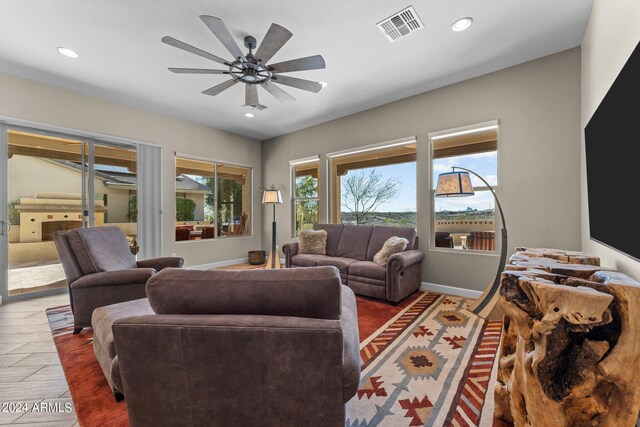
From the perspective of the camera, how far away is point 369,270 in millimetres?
3412

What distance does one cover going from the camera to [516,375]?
1299 mm

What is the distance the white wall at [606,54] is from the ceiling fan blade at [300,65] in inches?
74.8

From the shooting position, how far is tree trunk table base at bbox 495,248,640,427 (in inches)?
39.8

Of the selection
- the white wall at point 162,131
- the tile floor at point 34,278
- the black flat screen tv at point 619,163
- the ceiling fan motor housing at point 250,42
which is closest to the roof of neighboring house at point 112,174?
the white wall at point 162,131

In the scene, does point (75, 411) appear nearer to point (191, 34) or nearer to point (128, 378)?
point (128, 378)

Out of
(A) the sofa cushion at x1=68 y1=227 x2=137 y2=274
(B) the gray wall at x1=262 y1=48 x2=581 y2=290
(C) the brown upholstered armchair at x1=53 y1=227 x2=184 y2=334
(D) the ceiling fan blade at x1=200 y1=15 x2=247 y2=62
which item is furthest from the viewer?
(B) the gray wall at x1=262 y1=48 x2=581 y2=290

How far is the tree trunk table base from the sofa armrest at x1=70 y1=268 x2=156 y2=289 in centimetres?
274

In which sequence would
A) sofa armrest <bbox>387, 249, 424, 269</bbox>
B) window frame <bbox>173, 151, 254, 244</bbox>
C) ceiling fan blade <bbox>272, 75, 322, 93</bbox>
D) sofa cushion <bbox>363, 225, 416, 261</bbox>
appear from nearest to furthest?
ceiling fan blade <bbox>272, 75, 322, 93</bbox> < sofa armrest <bbox>387, 249, 424, 269</bbox> < sofa cushion <bbox>363, 225, 416, 261</bbox> < window frame <bbox>173, 151, 254, 244</bbox>

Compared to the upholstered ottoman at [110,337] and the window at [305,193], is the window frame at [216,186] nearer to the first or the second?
the window at [305,193]

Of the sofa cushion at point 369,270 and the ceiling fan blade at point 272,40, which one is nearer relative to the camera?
the ceiling fan blade at point 272,40

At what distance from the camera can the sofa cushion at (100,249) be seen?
8.36 feet

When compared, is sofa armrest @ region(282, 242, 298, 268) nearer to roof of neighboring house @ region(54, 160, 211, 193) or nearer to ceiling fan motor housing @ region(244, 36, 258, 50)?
roof of neighboring house @ region(54, 160, 211, 193)

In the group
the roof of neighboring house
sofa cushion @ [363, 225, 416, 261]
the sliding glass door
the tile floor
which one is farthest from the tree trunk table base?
the tile floor

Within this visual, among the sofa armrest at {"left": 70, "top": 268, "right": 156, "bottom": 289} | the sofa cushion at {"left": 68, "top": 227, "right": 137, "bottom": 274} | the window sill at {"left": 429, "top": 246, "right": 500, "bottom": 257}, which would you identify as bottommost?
the sofa armrest at {"left": 70, "top": 268, "right": 156, "bottom": 289}
